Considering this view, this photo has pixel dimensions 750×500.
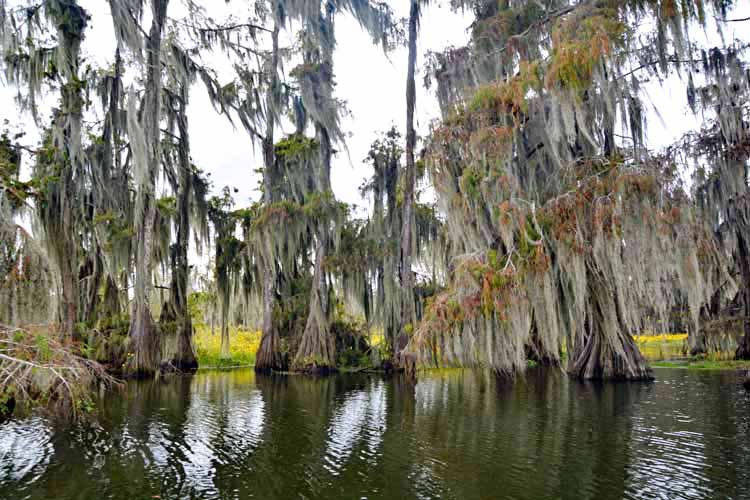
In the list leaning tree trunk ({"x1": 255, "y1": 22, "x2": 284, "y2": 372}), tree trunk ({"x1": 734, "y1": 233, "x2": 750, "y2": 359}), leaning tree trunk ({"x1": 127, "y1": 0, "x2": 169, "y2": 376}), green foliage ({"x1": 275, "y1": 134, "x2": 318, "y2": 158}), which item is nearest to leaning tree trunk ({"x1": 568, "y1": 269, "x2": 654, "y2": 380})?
tree trunk ({"x1": 734, "y1": 233, "x2": 750, "y2": 359})

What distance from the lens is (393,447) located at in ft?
25.6

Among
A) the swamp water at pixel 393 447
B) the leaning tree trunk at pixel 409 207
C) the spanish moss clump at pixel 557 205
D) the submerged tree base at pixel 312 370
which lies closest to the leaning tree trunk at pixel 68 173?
the swamp water at pixel 393 447

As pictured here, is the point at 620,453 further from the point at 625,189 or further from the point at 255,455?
the point at 625,189

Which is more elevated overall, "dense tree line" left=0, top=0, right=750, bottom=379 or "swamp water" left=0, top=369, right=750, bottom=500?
"dense tree line" left=0, top=0, right=750, bottom=379

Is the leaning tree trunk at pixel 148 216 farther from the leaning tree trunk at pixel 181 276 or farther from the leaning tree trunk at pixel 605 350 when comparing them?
the leaning tree trunk at pixel 605 350

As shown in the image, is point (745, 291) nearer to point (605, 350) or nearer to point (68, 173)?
point (605, 350)

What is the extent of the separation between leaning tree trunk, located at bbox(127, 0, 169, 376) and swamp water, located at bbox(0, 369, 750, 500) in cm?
343

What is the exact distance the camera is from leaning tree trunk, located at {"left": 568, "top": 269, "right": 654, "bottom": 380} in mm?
14445

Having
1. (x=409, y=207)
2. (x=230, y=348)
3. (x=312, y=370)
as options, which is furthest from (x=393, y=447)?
(x=230, y=348)

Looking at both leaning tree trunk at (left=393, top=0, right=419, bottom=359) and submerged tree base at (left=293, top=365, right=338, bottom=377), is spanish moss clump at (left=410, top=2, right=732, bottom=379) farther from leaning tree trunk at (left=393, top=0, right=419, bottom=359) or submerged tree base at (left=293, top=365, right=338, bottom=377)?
submerged tree base at (left=293, top=365, right=338, bottom=377)

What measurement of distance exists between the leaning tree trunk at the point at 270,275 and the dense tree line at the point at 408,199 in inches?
3.0

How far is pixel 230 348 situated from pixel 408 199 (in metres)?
13.8

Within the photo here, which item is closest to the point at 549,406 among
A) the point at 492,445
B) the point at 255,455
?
the point at 492,445

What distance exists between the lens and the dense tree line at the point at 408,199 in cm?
1086
